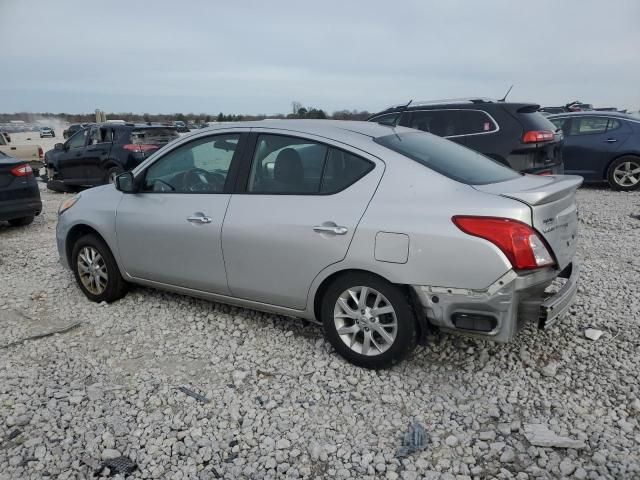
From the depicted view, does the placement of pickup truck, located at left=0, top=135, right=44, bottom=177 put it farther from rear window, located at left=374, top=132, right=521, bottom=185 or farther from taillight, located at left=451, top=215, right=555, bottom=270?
taillight, located at left=451, top=215, right=555, bottom=270

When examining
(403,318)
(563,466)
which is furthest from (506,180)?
(563,466)

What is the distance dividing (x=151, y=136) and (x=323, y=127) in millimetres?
8841

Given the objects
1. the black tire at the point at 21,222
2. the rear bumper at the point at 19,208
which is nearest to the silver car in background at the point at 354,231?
the rear bumper at the point at 19,208

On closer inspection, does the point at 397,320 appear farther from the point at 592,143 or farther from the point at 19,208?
the point at 592,143

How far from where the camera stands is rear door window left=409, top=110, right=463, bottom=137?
8.52 metres

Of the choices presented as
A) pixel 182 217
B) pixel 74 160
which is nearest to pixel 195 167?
pixel 182 217

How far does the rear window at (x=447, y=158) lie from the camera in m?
3.30

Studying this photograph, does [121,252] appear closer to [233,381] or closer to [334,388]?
[233,381]

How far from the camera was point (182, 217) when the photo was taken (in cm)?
400

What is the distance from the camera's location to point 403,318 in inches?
124

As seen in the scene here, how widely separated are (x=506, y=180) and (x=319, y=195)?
49.1 inches

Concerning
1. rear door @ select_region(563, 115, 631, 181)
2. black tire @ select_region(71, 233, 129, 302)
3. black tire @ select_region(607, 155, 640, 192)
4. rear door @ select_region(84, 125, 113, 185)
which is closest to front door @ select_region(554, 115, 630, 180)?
rear door @ select_region(563, 115, 631, 181)

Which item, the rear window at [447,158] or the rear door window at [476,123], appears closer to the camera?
the rear window at [447,158]

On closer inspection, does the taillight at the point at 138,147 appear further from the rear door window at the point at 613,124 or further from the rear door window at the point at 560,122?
the rear door window at the point at 613,124
